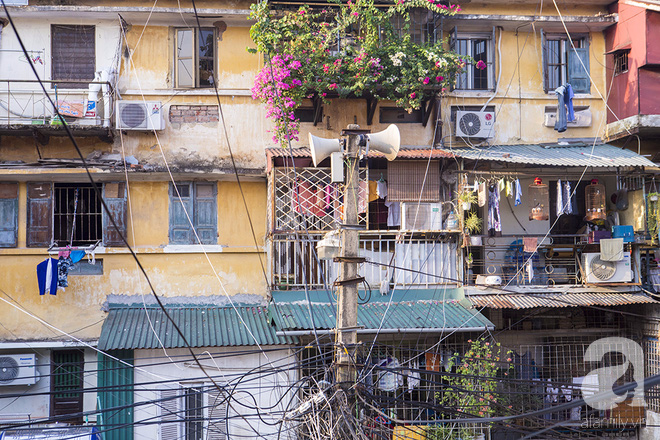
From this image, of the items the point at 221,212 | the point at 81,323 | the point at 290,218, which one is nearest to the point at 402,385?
the point at 290,218

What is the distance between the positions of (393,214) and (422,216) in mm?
620

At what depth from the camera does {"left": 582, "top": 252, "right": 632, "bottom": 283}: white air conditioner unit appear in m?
13.6

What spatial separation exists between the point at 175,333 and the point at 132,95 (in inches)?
203

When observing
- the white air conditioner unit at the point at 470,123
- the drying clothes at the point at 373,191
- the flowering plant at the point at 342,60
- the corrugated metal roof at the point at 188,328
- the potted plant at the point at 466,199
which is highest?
the flowering plant at the point at 342,60

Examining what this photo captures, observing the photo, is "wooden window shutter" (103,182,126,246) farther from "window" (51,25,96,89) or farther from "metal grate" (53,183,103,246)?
"window" (51,25,96,89)

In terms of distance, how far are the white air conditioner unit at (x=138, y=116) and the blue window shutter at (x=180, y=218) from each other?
4.52ft

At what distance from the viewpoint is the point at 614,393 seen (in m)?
4.46

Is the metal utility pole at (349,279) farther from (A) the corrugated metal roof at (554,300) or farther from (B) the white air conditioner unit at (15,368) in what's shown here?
(B) the white air conditioner unit at (15,368)

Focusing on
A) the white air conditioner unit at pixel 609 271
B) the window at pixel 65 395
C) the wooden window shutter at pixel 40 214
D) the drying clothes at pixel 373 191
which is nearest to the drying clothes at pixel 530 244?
the white air conditioner unit at pixel 609 271

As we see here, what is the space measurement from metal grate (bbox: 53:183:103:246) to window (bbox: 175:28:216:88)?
3.10 metres

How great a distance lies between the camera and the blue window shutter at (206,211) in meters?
14.0

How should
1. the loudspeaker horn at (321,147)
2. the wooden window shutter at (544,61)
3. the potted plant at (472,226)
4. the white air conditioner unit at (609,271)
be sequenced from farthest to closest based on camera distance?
the wooden window shutter at (544,61)
the white air conditioner unit at (609,271)
the potted plant at (472,226)
the loudspeaker horn at (321,147)

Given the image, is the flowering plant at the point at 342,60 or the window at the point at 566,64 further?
the window at the point at 566,64

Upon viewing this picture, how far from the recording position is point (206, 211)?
14.1 meters
